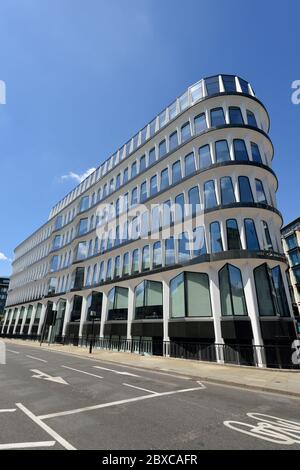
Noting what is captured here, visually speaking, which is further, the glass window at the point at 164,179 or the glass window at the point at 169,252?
the glass window at the point at 164,179

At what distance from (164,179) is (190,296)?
1257cm

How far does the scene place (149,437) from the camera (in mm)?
4707

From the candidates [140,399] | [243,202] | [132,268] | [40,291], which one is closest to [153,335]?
[132,268]

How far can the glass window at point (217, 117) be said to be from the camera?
74.6 ft

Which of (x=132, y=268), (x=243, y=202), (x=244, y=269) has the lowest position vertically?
(x=244, y=269)

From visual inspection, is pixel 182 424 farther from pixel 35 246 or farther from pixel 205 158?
pixel 35 246

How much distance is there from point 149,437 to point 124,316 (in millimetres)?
23802

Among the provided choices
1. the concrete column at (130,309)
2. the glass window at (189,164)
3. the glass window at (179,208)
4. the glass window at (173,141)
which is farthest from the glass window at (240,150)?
the concrete column at (130,309)

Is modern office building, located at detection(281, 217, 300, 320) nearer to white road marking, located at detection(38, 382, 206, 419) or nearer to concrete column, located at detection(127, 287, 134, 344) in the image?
concrete column, located at detection(127, 287, 134, 344)

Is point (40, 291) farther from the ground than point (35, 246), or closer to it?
closer to it

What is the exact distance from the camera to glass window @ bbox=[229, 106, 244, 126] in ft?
73.9

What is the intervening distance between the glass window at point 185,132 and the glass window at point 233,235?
10.2m

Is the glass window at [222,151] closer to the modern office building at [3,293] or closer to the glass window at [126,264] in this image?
the glass window at [126,264]

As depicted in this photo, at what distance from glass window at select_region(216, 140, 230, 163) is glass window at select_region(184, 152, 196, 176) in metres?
2.40
